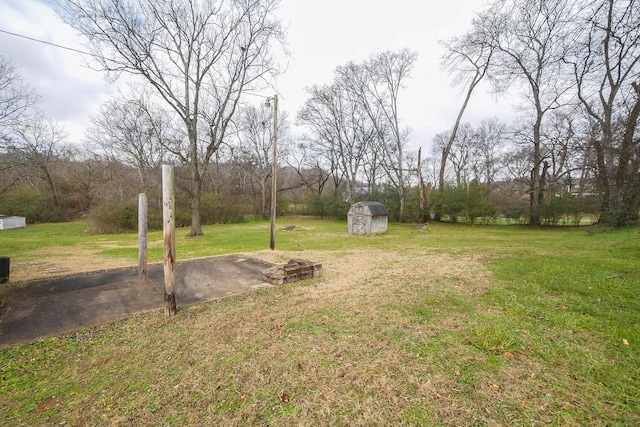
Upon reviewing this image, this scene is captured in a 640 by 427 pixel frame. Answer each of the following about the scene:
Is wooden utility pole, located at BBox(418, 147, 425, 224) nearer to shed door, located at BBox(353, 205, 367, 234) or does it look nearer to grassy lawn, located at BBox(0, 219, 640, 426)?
shed door, located at BBox(353, 205, 367, 234)

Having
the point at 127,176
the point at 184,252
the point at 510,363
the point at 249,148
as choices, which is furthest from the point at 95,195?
the point at 510,363

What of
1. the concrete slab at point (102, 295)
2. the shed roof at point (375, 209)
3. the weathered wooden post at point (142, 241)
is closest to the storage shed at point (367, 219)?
the shed roof at point (375, 209)

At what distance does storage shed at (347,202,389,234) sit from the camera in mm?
13391

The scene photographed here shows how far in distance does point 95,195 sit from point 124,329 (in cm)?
2415

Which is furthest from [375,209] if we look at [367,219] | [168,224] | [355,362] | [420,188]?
[355,362]

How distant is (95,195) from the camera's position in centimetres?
2083

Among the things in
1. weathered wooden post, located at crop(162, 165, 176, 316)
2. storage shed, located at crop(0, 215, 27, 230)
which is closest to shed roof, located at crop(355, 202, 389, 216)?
weathered wooden post, located at crop(162, 165, 176, 316)

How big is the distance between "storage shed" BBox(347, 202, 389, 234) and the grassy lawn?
8.77 meters

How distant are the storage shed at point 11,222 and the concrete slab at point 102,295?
1943 cm

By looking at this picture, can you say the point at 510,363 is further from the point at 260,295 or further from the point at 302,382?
the point at 260,295

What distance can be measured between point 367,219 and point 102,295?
438 inches

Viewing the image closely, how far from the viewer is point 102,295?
14.0ft

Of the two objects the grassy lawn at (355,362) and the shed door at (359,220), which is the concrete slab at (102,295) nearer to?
the grassy lawn at (355,362)

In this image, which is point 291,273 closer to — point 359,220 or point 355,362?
point 355,362
